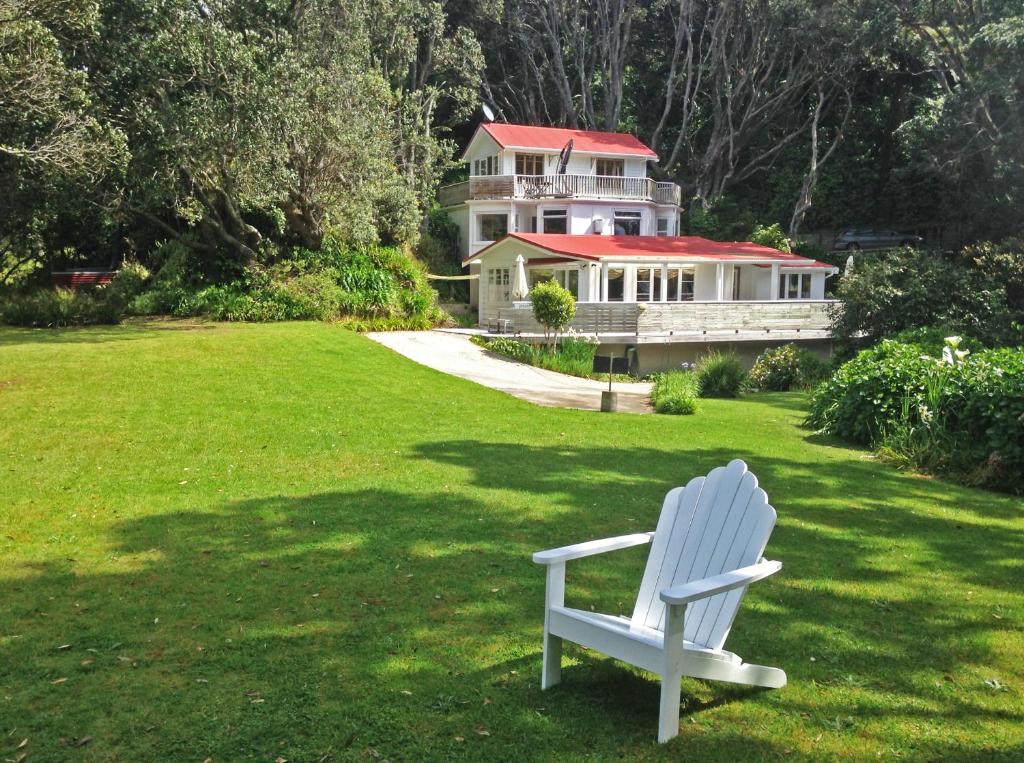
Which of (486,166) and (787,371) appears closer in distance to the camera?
(787,371)

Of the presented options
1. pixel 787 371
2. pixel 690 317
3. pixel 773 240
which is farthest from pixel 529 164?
pixel 787 371

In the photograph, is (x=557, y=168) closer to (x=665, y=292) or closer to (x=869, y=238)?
(x=665, y=292)

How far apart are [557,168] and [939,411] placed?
32775 mm

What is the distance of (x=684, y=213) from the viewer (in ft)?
161

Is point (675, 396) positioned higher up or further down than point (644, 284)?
further down

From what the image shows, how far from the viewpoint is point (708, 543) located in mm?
4461

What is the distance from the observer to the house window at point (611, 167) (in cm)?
4416

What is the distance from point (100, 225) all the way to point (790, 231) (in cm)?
3328

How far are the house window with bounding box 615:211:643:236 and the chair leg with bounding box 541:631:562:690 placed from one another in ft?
131

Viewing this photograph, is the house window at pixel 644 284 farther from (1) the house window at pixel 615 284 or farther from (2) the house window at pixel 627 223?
(2) the house window at pixel 627 223

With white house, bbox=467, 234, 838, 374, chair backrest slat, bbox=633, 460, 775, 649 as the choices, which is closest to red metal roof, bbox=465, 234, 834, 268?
white house, bbox=467, 234, 838, 374

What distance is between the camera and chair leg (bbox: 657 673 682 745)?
3795 millimetres

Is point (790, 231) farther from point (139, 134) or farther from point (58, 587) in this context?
point (58, 587)

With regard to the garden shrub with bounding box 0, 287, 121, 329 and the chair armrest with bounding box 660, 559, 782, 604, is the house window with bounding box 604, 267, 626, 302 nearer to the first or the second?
the garden shrub with bounding box 0, 287, 121, 329
